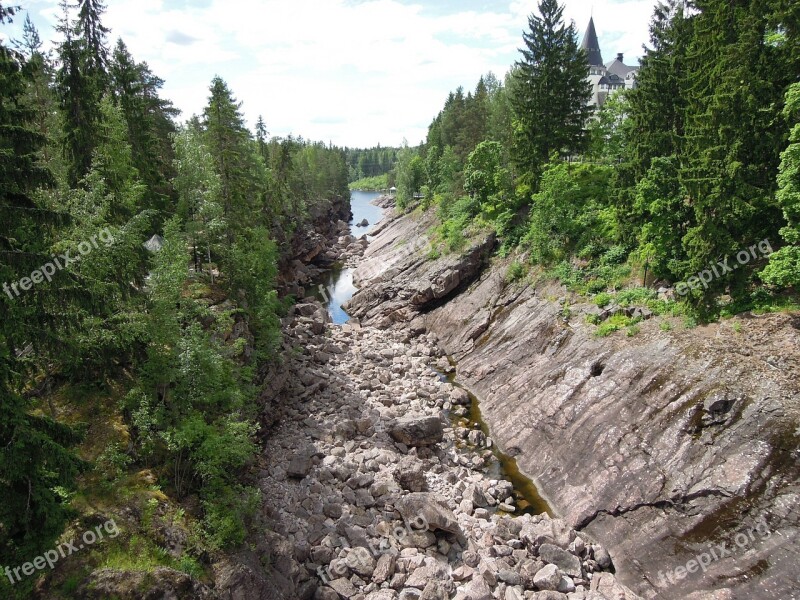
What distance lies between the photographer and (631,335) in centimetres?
2317

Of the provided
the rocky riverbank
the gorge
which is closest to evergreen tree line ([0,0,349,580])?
the rocky riverbank

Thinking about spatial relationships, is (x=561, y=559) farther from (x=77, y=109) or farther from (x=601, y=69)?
(x=601, y=69)

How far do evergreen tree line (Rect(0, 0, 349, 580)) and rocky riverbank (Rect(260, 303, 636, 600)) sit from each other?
298 centimetres

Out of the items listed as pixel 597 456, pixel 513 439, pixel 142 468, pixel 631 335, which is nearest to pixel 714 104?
pixel 631 335

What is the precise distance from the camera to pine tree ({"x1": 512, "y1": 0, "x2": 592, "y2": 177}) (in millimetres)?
36750

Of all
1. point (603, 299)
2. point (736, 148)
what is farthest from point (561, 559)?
point (736, 148)

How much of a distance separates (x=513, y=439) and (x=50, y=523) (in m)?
20.3

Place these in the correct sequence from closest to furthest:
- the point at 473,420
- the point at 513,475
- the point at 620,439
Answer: the point at 620,439 → the point at 513,475 → the point at 473,420

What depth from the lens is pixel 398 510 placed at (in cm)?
1917

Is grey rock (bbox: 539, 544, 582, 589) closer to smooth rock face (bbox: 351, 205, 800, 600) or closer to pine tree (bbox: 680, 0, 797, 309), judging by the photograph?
smooth rock face (bbox: 351, 205, 800, 600)

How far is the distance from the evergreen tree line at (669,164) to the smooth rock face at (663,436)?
126 inches

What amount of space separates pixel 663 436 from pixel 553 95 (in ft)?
93.4

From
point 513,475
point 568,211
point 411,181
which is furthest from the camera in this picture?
point 411,181

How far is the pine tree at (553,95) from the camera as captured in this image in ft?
121
